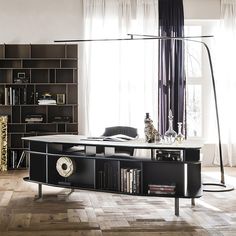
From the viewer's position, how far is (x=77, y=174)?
558 centimetres

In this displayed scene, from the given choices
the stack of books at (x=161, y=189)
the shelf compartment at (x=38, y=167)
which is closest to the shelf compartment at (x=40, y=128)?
the shelf compartment at (x=38, y=167)

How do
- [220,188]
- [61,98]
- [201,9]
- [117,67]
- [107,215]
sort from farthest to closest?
[201,9] < [117,67] < [61,98] < [220,188] < [107,215]

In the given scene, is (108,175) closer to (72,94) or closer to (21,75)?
(72,94)

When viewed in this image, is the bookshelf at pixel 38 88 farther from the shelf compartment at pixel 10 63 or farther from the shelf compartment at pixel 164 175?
the shelf compartment at pixel 164 175

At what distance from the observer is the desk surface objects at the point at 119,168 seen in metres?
4.95

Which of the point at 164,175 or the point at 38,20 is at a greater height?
the point at 38,20

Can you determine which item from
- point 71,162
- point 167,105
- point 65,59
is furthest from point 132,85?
point 71,162

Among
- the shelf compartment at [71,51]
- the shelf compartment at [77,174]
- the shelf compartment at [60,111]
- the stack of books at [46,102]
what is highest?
the shelf compartment at [71,51]

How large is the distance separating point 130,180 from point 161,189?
0.37 m

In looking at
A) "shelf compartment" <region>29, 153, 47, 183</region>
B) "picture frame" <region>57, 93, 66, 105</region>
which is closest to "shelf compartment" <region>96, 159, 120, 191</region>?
"shelf compartment" <region>29, 153, 47, 183</region>

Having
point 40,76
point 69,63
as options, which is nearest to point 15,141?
point 40,76

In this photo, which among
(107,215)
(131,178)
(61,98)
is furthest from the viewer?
(61,98)

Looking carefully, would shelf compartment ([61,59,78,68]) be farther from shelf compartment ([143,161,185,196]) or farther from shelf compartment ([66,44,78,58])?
shelf compartment ([143,161,185,196])

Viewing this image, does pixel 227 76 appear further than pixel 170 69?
Yes
